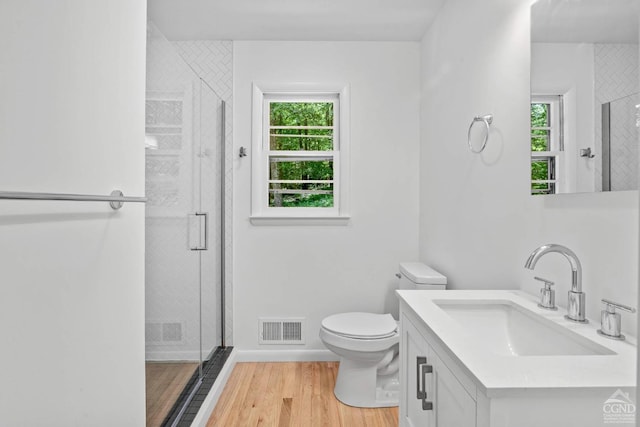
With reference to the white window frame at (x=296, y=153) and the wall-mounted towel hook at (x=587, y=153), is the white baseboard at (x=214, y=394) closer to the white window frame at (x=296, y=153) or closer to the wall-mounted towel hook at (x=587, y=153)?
the white window frame at (x=296, y=153)

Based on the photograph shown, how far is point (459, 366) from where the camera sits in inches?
30.9

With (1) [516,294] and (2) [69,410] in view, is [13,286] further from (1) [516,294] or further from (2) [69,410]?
(1) [516,294]

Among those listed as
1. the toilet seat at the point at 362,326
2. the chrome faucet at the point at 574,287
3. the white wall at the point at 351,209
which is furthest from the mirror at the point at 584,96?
the white wall at the point at 351,209

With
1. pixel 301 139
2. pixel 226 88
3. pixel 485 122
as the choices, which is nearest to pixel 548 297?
pixel 485 122

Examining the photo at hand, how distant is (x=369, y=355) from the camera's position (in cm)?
193

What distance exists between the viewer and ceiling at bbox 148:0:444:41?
7.11 ft

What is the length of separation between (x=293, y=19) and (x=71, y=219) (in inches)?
80.4

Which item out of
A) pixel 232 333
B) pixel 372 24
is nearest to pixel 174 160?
pixel 232 333

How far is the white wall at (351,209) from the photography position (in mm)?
2596

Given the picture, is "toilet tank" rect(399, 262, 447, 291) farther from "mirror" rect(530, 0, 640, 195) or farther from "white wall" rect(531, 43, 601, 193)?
"white wall" rect(531, 43, 601, 193)

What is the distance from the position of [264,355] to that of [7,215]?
220 centimetres

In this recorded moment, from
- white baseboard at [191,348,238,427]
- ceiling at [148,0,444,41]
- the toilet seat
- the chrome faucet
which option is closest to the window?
the chrome faucet

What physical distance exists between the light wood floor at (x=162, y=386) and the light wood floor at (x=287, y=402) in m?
0.31

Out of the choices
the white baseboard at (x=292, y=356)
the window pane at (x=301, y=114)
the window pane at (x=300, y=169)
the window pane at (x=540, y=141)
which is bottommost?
the white baseboard at (x=292, y=356)
